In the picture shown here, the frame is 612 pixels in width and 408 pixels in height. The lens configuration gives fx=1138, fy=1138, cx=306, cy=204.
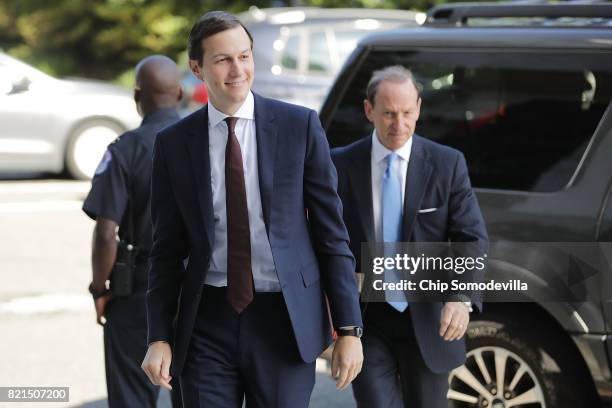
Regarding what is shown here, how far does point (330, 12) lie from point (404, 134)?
9.18 meters

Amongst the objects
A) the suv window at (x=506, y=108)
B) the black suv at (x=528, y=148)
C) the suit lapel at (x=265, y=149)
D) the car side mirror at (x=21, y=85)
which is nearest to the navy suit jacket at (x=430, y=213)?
the black suv at (x=528, y=148)

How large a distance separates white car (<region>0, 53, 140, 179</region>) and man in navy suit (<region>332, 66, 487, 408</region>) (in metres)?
9.04

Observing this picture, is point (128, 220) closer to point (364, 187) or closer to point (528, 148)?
point (364, 187)

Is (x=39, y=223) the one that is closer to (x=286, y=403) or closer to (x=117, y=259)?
(x=117, y=259)

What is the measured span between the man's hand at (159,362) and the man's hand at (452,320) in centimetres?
108

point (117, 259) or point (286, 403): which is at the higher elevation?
point (117, 259)

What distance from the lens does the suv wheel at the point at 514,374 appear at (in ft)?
15.2

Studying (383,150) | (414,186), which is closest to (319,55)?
(383,150)

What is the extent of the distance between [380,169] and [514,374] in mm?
1154

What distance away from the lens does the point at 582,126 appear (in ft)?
15.3

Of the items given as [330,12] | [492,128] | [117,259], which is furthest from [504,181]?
[330,12]

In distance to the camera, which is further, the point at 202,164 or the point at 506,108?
the point at 506,108

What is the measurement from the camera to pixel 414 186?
411cm

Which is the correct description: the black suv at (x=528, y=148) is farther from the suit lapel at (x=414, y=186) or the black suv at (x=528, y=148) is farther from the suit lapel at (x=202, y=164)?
the suit lapel at (x=202, y=164)
